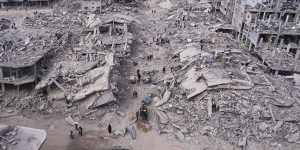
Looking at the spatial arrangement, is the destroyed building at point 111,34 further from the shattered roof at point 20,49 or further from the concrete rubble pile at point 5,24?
the concrete rubble pile at point 5,24

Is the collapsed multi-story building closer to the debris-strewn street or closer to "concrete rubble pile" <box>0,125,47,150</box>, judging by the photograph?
the debris-strewn street

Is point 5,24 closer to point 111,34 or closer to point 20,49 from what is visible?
point 20,49

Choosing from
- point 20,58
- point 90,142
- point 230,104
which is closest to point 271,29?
point 230,104

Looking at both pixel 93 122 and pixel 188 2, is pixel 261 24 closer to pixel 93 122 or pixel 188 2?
pixel 188 2

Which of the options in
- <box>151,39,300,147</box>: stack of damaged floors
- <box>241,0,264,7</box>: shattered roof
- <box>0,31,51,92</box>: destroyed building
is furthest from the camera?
<box>241,0,264,7</box>: shattered roof

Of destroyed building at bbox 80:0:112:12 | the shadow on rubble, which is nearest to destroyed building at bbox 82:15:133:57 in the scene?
destroyed building at bbox 80:0:112:12

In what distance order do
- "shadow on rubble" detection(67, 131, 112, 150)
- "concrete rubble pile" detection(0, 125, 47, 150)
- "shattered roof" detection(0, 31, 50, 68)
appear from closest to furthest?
1. "concrete rubble pile" detection(0, 125, 47, 150)
2. "shadow on rubble" detection(67, 131, 112, 150)
3. "shattered roof" detection(0, 31, 50, 68)

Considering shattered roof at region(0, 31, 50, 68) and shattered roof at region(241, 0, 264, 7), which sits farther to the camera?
shattered roof at region(241, 0, 264, 7)
